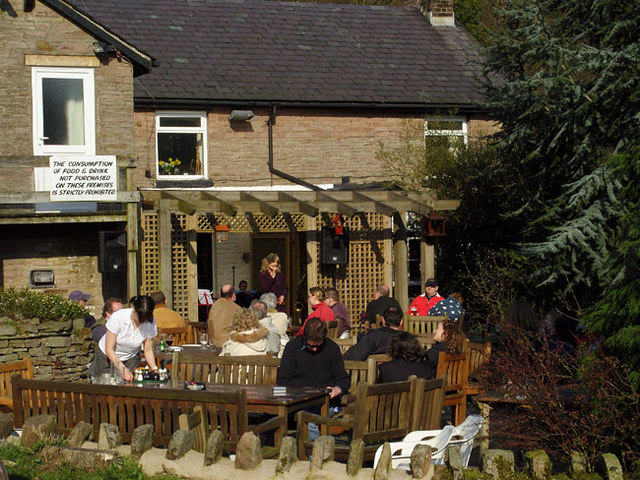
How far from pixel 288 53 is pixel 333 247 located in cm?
603

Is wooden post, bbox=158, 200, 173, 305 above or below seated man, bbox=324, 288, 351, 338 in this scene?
above

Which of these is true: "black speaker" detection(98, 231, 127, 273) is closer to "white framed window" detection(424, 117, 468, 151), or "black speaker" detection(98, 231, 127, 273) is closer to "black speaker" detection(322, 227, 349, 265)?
"black speaker" detection(322, 227, 349, 265)

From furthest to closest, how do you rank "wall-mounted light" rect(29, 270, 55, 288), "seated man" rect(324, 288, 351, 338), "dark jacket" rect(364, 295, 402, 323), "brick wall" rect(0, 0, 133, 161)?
Result: "wall-mounted light" rect(29, 270, 55, 288)
"brick wall" rect(0, 0, 133, 161)
"dark jacket" rect(364, 295, 402, 323)
"seated man" rect(324, 288, 351, 338)

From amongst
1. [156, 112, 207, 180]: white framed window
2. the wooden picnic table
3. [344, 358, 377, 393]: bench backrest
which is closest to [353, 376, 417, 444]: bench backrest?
the wooden picnic table

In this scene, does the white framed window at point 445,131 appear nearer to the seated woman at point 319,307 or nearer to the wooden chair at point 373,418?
the seated woman at point 319,307

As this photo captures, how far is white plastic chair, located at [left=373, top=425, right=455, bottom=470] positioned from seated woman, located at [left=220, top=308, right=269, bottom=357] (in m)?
3.25

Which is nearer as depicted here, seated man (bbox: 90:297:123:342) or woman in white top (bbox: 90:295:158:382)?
woman in white top (bbox: 90:295:158:382)

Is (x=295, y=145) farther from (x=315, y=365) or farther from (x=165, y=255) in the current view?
(x=315, y=365)

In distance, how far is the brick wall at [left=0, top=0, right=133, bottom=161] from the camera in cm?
1792

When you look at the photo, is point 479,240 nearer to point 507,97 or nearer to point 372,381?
point 507,97

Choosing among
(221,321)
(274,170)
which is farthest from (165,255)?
(221,321)

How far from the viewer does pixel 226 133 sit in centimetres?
2245

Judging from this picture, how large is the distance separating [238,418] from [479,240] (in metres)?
12.5

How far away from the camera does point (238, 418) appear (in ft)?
25.9
